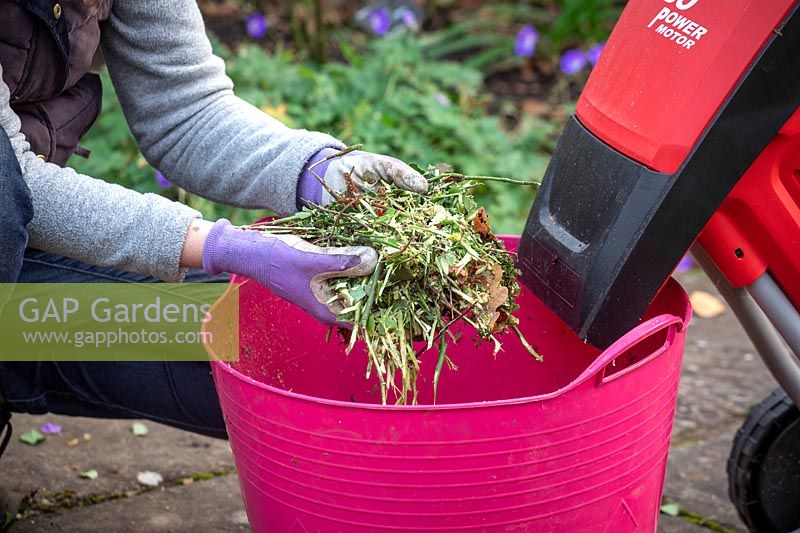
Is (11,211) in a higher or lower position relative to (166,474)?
higher

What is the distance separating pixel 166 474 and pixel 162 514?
172 mm

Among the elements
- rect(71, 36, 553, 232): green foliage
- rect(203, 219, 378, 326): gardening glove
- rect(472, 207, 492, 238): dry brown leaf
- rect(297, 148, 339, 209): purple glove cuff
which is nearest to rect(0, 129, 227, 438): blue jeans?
rect(297, 148, 339, 209): purple glove cuff

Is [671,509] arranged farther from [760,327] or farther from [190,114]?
[190,114]

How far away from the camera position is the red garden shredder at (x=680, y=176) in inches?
56.1

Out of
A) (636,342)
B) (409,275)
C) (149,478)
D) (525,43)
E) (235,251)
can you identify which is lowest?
(149,478)

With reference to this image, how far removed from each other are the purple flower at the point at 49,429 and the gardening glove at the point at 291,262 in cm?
108

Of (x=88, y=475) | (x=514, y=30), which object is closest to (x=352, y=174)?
(x=88, y=475)

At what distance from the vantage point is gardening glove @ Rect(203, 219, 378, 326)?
1.47m

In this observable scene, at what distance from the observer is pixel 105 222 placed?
1.62 metres

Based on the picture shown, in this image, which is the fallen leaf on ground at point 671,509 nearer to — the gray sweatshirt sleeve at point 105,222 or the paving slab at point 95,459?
the paving slab at point 95,459

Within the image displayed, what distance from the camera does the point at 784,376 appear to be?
5.86 feet

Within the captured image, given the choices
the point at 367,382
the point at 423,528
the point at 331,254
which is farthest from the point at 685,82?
the point at 367,382

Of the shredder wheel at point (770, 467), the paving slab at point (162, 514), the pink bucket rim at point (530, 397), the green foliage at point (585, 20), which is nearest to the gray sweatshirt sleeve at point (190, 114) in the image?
the pink bucket rim at point (530, 397)

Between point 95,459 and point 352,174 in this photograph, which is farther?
point 95,459
